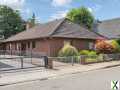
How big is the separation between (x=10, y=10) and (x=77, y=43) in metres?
43.2

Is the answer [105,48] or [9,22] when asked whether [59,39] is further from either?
[9,22]

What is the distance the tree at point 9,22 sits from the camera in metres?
67.6

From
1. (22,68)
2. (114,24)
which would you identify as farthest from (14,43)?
(22,68)

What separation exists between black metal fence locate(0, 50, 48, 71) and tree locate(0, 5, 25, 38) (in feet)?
87.9

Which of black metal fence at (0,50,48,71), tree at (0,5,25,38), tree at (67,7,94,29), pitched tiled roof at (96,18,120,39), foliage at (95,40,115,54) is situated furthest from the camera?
tree at (0,5,25,38)

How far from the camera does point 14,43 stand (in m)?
42.3

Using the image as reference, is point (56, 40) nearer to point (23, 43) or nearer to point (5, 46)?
point (23, 43)

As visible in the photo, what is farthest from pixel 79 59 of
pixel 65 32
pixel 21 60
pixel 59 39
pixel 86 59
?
pixel 65 32

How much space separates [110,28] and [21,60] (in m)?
32.6

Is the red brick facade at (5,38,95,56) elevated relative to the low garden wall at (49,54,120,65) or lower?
elevated

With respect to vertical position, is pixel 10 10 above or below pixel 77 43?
above

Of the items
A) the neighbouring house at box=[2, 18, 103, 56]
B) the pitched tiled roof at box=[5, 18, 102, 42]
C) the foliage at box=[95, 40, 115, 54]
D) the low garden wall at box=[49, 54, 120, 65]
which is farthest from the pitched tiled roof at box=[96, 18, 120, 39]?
the low garden wall at box=[49, 54, 120, 65]

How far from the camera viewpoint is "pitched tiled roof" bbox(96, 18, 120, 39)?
45287mm

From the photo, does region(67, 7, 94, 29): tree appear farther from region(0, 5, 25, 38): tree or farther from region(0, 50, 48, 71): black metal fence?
region(0, 50, 48, 71): black metal fence
